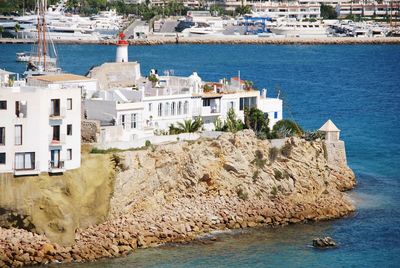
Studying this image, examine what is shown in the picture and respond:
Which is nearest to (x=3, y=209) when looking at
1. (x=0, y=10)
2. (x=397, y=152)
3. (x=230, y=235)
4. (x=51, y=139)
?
(x=51, y=139)

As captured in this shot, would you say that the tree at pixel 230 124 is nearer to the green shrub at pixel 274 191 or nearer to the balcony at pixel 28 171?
the green shrub at pixel 274 191

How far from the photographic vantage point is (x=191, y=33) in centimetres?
17388

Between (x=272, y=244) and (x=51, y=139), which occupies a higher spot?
(x=51, y=139)

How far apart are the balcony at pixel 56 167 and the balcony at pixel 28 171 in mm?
470

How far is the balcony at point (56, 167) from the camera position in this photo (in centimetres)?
4209

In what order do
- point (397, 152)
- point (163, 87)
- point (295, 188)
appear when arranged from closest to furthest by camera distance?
point (295, 188)
point (163, 87)
point (397, 152)

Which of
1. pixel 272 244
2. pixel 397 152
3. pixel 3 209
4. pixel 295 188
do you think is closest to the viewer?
pixel 3 209

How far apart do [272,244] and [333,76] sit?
211 feet

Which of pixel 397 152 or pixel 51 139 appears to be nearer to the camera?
pixel 51 139

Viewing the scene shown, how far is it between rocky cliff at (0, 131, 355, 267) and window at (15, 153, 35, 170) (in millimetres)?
2104

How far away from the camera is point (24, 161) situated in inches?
1644

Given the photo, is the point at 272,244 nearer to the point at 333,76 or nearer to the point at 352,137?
the point at 352,137

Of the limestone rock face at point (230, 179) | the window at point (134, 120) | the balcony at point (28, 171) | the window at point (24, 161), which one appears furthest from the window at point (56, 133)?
the window at point (134, 120)

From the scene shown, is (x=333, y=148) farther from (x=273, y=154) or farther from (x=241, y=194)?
(x=241, y=194)
